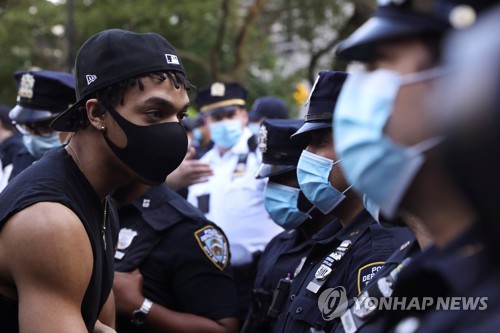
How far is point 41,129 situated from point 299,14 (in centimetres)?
2098

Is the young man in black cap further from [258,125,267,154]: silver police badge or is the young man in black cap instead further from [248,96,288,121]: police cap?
[248,96,288,121]: police cap

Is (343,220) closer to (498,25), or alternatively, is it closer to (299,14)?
(498,25)

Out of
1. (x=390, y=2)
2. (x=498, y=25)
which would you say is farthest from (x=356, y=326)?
(x=498, y=25)

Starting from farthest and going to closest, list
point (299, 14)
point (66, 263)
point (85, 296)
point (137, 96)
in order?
point (299, 14)
point (137, 96)
point (85, 296)
point (66, 263)

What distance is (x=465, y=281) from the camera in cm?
150

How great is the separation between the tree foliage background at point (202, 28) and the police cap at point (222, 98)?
8.96m

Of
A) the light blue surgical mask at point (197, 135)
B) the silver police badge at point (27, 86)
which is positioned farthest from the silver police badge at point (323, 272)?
the light blue surgical mask at point (197, 135)

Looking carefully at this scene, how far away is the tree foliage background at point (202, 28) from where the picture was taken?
19.3 metres

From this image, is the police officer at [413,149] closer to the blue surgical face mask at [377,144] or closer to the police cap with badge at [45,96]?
the blue surgical face mask at [377,144]

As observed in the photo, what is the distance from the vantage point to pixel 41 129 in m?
5.32

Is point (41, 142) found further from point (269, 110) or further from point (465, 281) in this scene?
point (269, 110)

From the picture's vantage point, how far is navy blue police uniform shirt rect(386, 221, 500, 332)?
1448 millimetres

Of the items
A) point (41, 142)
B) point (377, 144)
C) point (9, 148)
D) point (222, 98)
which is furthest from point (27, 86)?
point (377, 144)

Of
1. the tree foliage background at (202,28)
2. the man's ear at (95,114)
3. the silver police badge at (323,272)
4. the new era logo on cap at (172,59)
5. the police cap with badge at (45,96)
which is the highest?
the new era logo on cap at (172,59)
